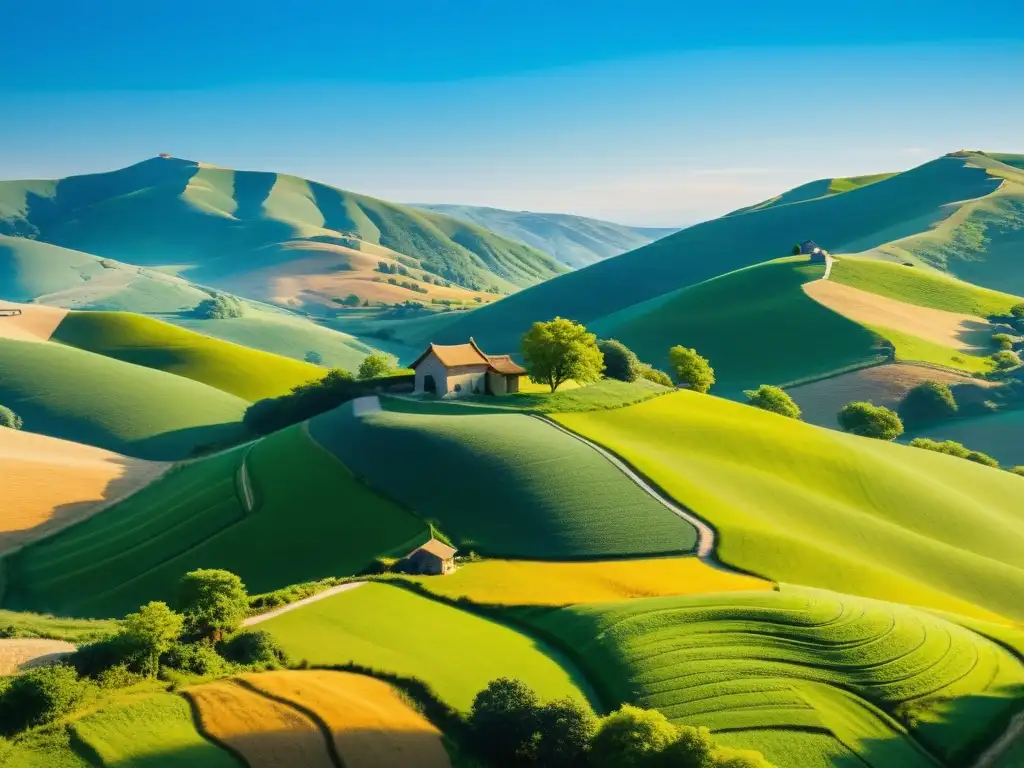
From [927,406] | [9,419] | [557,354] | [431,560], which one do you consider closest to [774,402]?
[927,406]

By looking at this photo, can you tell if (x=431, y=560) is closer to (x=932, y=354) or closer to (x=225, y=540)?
(x=225, y=540)

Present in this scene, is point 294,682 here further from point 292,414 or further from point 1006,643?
point 292,414

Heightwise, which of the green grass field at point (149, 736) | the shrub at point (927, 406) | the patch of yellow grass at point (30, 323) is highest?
the patch of yellow grass at point (30, 323)

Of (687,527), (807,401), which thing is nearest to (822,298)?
(807,401)

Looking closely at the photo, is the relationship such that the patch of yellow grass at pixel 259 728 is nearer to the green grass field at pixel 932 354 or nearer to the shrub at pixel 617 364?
the shrub at pixel 617 364

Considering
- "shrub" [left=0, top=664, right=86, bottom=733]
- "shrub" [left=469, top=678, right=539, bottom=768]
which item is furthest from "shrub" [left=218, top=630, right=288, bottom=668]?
"shrub" [left=469, top=678, right=539, bottom=768]

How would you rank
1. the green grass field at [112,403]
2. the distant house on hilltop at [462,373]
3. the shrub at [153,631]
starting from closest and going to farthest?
the shrub at [153,631] < the distant house on hilltop at [462,373] < the green grass field at [112,403]

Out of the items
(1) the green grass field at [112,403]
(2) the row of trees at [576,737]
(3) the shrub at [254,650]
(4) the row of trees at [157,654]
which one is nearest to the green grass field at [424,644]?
(3) the shrub at [254,650]

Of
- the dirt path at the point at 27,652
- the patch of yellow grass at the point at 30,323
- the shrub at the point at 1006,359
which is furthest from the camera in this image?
the patch of yellow grass at the point at 30,323
